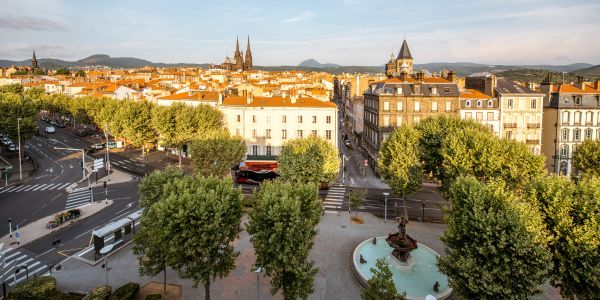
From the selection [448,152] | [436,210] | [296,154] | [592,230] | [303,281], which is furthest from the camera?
[436,210]

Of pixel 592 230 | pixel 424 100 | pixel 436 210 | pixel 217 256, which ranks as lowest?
pixel 436 210

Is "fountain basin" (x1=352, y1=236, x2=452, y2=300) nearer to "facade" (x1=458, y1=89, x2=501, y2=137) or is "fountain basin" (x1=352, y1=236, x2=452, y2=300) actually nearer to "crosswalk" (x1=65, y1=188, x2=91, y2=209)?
"crosswalk" (x1=65, y1=188, x2=91, y2=209)

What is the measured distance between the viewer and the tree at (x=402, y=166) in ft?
123

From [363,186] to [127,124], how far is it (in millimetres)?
42769

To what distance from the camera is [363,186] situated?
54.2 meters

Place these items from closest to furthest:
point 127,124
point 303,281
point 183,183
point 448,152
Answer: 1. point 303,281
2. point 183,183
3. point 448,152
4. point 127,124

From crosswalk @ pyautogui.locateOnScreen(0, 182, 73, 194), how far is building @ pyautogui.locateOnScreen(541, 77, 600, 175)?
70950 mm

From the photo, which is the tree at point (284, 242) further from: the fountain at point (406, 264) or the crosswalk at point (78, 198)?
the crosswalk at point (78, 198)

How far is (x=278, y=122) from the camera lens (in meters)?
60.9

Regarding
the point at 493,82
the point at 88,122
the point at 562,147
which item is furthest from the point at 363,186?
the point at 88,122

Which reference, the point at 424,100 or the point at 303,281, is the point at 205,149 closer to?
the point at 303,281

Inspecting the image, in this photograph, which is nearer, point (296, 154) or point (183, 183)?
point (183, 183)

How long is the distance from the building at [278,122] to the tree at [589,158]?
30725 millimetres

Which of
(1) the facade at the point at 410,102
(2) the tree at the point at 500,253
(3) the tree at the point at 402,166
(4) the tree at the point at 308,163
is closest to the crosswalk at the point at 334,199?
(4) the tree at the point at 308,163
